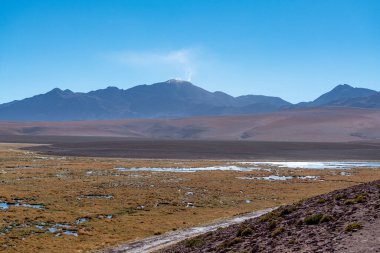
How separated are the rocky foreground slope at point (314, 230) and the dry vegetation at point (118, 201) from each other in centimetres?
1018

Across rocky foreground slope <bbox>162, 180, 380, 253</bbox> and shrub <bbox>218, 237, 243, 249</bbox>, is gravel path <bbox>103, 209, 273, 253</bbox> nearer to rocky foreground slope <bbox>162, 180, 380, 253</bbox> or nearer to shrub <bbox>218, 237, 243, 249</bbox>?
rocky foreground slope <bbox>162, 180, 380, 253</bbox>

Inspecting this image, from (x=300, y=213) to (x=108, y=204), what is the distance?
23.8 meters

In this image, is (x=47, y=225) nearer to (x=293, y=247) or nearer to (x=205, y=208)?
(x=205, y=208)

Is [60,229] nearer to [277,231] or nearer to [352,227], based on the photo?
[277,231]

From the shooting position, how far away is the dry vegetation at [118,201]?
30.9 m

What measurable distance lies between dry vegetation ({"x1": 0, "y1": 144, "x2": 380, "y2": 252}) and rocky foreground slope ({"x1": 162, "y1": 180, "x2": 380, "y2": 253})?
1018cm

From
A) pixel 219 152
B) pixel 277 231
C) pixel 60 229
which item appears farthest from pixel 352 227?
pixel 219 152

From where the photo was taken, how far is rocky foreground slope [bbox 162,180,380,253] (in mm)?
16938

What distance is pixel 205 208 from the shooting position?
139ft

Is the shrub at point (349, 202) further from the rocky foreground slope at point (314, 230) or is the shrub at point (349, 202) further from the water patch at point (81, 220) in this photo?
the water patch at point (81, 220)

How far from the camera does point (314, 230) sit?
19250 millimetres

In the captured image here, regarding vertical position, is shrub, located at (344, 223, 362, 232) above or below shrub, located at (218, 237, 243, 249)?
above

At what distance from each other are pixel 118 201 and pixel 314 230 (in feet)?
91.4

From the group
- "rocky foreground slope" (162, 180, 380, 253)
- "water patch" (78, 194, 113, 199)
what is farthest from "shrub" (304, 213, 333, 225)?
"water patch" (78, 194, 113, 199)
